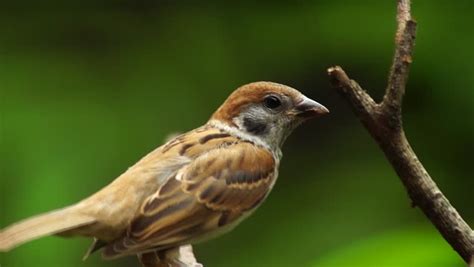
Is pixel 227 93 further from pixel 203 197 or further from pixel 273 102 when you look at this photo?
pixel 203 197

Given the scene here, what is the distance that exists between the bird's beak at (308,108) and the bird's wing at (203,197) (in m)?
0.16

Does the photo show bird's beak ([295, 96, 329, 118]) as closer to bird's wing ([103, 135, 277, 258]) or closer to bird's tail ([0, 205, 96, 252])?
bird's wing ([103, 135, 277, 258])

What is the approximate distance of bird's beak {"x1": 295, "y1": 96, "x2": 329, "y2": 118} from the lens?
138 inches

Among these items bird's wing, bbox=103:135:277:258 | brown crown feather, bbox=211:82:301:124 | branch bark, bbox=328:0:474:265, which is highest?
brown crown feather, bbox=211:82:301:124

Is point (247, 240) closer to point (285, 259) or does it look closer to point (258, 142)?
point (285, 259)

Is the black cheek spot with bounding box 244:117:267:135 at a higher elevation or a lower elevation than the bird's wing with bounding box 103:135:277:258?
higher

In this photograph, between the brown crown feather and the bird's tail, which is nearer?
the bird's tail

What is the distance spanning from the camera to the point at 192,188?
3.29 metres

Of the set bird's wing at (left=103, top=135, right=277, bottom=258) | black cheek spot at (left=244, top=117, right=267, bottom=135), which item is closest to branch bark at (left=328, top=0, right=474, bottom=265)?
bird's wing at (left=103, top=135, right=277, bottom=258)

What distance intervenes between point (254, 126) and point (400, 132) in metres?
1.08

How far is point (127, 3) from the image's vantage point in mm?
4941

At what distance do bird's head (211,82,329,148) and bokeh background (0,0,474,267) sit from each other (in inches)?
18.0

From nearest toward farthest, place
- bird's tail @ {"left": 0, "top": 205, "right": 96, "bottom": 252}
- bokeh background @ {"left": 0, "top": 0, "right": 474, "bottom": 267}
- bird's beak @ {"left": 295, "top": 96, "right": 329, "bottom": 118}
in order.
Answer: bird's tail @ {"left": 0, "top": 205, "right": 96, "bottom": 252} → bird's beak @ {"left": 295, "top": 96, "right": 329, "bottom": 118} → bokeh background @ {"left": 0, "top": 0, "right": 474, "bottom": 267}

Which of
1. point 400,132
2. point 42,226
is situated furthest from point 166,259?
point 400,132
